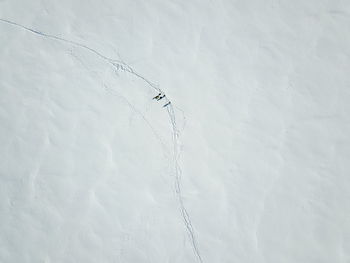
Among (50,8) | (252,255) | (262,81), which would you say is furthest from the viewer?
(50,8)

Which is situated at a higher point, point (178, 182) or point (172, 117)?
point (172, 117)

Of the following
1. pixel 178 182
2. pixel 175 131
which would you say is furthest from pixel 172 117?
pixel 178 182

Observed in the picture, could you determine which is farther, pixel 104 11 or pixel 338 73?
pixel 104 11

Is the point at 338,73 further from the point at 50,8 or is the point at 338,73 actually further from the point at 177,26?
the point at 50,8

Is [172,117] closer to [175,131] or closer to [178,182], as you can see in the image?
→ [175,131]

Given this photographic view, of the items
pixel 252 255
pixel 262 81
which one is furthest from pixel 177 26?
pixel 252 255

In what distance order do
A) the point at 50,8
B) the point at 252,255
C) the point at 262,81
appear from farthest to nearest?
the point at 50,8 < the point at 262,81 < the point at 252,255

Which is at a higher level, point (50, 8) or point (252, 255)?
point (50, 8)

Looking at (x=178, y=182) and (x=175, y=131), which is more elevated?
(x=175, y=131)
